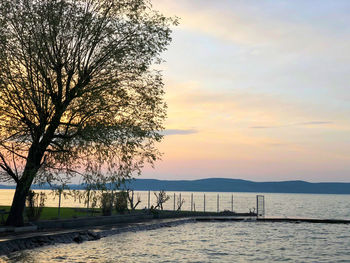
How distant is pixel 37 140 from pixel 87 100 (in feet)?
14.1

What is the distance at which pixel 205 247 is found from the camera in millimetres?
33812

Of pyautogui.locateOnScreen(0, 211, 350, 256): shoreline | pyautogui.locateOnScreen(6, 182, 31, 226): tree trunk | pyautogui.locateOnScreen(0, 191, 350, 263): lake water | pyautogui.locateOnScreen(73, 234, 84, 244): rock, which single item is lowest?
pyautogui.locateOnScreen(0, 191, 350, 263): lake water

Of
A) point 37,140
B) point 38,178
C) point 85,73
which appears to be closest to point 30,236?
point 38,178

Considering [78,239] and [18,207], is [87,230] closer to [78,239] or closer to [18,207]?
[78,239]

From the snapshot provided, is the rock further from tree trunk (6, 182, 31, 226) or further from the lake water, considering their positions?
tree trunk (6, 182, 31, 226)

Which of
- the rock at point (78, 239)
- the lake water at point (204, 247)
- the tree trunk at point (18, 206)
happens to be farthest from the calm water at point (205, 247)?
the tree trunk at point (18, 206)

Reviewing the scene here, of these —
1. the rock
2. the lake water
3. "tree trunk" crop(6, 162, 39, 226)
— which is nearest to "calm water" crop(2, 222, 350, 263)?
the lake water

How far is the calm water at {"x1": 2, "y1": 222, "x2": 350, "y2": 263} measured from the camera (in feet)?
88.4

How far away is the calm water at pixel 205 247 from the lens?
1061 inches

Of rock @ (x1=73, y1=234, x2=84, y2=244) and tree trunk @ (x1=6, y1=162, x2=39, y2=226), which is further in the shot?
rock @ (x1=73, y1=234, x2=84, y2=244)

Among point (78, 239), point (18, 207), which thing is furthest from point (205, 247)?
point (18, 207)

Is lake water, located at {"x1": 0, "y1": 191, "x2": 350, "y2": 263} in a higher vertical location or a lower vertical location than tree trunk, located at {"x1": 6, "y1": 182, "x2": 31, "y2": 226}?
lower

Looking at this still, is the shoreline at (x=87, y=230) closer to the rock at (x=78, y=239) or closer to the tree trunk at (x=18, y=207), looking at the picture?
the rock at (x=78, y=239)

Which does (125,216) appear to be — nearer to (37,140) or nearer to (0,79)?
(37,140)
